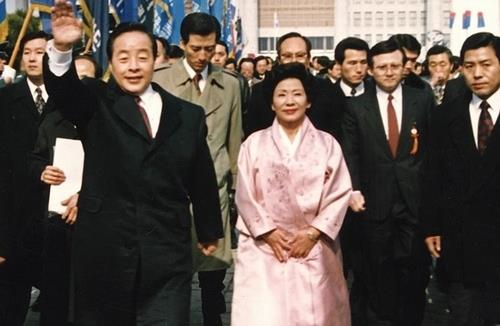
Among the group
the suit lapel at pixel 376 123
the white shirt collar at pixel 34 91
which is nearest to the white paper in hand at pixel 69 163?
the white shirt collar at pixel 34 91

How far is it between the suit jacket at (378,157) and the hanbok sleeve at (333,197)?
1006 mm

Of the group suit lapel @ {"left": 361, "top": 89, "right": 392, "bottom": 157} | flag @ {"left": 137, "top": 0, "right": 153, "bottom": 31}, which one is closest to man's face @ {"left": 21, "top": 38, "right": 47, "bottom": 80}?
suit lapel @ {"left": 361, "top": 89, "right": 392, "bottom": 157}

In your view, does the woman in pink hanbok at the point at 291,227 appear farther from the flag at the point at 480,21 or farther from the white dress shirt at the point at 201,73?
the flag at the point at 480,21

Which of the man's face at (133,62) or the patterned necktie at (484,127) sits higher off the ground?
the man's face at (133,62)

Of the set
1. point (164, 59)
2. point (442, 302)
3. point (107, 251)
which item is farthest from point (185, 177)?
point (164, 59)

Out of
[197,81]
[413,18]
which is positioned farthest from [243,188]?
[413,18]

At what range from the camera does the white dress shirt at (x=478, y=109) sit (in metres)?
5.00

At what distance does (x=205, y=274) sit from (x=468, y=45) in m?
2.41

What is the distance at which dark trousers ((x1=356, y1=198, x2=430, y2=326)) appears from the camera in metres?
6.16

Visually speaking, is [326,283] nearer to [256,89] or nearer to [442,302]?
[256,89]

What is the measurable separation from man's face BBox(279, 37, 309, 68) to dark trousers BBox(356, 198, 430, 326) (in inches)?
46.9

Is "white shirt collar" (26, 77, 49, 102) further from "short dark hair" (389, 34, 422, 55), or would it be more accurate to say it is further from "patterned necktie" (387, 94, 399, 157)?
"short dark hair" (389, 34, 422, 55)

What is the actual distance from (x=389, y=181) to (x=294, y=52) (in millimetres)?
1114

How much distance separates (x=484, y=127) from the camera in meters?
5.01
